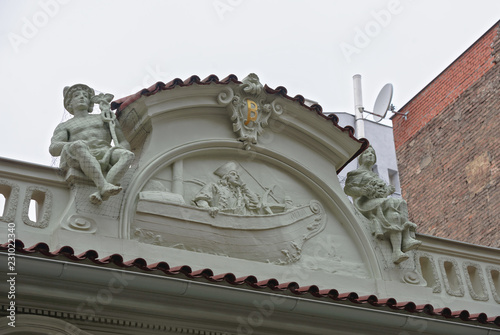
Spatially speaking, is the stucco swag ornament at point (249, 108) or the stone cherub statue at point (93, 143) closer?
the stone cherub statue at point (93, 143)

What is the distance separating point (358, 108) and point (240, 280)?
59.2 feet

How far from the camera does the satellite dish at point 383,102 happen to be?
2358 centimetres

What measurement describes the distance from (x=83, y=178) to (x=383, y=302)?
11.4ft

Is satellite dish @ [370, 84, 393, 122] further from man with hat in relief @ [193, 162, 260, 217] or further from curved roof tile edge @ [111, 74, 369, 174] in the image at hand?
man with hat in relief @ [193, 162, 260, 217]

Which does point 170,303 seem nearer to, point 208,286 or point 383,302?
point 208,286

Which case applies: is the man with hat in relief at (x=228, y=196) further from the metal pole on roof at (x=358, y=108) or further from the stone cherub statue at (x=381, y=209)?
the metal pole on roof at (x=358, y=108)

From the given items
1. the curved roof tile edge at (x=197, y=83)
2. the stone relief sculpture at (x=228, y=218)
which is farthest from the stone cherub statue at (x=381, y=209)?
the stone relief sculpture at (x=228, y=218)

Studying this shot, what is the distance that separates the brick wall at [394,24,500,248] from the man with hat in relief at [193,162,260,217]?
822cm

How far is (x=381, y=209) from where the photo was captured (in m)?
11.4

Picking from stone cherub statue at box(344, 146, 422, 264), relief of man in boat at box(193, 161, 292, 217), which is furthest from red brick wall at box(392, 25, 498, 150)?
relief of man in boat at box(193, 161, 292, 217)

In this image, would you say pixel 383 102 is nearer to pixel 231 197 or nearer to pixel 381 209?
pixel 381 209

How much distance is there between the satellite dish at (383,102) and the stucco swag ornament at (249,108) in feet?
40.5

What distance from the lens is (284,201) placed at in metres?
11.1

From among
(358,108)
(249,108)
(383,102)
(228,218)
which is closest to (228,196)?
(228,218)
